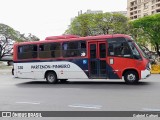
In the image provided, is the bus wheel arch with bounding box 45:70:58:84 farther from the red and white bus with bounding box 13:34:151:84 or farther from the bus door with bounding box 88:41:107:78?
the bus door with bounding box 88:41:107:78

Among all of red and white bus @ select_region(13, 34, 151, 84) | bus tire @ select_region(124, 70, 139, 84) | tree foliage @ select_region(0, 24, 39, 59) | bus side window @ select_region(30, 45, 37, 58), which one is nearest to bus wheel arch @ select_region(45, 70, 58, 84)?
red and white bus @ select_region(13, 34, 151, 84)

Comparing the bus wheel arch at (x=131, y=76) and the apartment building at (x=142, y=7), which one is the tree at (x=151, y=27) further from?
the apartment building at (x=142, y=7)

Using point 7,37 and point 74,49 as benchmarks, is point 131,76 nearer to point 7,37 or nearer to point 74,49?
point 74,49

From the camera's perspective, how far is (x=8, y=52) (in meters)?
66.1

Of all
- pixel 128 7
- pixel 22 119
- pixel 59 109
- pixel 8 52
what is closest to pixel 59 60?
pixel 59 109

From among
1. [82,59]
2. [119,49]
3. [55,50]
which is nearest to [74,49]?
[82,59]

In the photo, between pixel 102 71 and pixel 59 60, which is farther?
pixel 59 60

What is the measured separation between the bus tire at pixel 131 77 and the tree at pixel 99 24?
29.7m

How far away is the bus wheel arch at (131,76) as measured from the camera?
16234 mm

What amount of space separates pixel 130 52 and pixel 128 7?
103 meters

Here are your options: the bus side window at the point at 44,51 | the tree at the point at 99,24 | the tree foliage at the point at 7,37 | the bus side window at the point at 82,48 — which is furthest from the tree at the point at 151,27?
the bus side window at the point at 82,48

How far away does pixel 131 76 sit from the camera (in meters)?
16.4

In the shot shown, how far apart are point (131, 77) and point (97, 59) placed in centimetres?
213

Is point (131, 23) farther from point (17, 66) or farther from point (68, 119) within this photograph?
point (68, 119)
